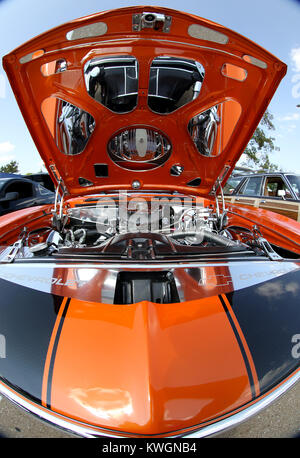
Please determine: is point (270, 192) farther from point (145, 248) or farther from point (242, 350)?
point (242, 350)

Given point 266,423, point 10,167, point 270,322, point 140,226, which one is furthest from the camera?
point 10,167

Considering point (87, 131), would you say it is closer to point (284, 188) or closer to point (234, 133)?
point (234, 133)

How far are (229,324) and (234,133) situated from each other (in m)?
1.63

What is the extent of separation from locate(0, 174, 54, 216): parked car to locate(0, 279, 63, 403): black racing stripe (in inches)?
155

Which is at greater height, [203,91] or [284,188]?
[203,91]

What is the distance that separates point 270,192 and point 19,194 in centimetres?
545

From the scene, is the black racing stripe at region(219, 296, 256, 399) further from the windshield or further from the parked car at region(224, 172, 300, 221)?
the windshield

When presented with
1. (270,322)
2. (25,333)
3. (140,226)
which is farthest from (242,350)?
(140,226)

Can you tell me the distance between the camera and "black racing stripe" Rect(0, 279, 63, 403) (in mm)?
816

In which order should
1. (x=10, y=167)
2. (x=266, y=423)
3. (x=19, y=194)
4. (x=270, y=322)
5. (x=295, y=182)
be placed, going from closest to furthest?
(x=270, y=322), (x=266, y=423), (x=19, y=194), (x=295, y=182), (x=10, y=167)

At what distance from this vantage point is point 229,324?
96 centimetres

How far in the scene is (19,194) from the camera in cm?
507

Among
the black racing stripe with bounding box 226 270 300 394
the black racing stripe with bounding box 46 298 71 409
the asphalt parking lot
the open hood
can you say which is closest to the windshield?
the open hood

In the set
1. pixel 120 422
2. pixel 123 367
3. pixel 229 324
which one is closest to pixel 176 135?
pixel 229 324
